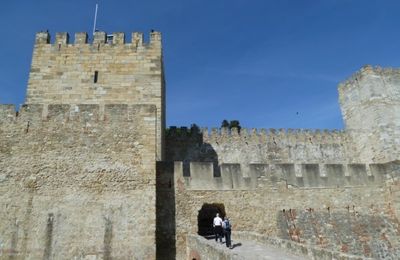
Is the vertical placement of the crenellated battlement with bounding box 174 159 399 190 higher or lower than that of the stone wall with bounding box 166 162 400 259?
higher

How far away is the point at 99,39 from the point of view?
15.1m

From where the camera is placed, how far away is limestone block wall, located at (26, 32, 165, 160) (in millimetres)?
14094

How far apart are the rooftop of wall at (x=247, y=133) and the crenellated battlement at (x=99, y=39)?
8.64 m

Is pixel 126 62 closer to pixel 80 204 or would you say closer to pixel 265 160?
pixel 80 204

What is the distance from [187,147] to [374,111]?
1105cm

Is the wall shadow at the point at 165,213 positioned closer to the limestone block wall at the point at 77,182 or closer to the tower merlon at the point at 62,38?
Answer: the limestone block wall at the point at 77,182

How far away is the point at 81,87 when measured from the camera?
46.8 ft

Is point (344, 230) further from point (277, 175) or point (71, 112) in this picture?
point (71, 112)

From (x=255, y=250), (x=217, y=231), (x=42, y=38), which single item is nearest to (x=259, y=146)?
(x=217, y=231)

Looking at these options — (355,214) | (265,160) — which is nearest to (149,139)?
(355,214)

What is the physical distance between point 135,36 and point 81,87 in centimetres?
305

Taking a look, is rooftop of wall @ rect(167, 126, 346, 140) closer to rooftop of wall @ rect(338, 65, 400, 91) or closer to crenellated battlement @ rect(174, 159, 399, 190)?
rooftop of wall @ rect(338, 65, 400, 91)

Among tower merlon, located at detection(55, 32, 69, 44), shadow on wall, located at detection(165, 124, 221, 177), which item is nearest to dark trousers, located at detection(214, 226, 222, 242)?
tower merlon, located at detection(55, 32, 69, 44)

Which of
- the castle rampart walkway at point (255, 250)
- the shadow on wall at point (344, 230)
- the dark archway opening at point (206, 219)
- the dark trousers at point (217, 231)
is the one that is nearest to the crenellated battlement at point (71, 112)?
the dark trousers at point (217, 231)
